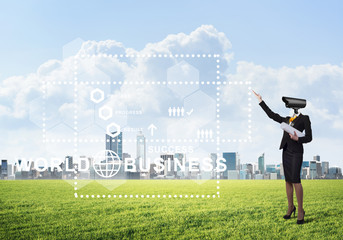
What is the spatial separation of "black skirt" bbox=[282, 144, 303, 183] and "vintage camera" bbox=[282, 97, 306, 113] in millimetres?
777

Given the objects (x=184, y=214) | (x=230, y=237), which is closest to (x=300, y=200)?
(x=230, y=237)

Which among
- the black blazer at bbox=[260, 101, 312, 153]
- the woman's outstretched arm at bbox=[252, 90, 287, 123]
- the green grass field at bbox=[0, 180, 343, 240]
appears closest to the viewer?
the green grass field at bbox=[0, 180, 343, 240]

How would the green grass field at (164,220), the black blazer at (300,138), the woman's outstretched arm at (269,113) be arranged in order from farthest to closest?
the woman's outstretched arm at (269,113) < the black blazer at (300,138) < the green grass field at (164,220)

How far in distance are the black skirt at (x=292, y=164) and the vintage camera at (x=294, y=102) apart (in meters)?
0.78

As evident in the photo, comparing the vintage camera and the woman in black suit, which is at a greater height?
the vintage camera

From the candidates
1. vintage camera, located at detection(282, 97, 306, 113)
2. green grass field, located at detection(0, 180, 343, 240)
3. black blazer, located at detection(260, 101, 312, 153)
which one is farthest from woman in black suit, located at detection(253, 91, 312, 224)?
green grass field, located at detection(0, 180, 343, 240)

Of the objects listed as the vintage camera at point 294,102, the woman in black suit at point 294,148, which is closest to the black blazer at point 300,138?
the woman in black suit at point 294,148

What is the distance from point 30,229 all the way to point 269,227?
4.51m

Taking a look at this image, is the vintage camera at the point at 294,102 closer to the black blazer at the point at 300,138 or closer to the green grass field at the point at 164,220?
the black blazer at the point at 300,138

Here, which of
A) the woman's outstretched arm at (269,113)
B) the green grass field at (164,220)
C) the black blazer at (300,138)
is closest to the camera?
the green grass field at (164,220)

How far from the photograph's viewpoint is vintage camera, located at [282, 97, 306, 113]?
641 cm

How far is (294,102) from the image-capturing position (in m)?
6.44

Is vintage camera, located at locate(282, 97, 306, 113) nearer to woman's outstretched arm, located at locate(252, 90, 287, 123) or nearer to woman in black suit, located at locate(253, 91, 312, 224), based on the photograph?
woman in black suit, located at locate(253, 91, 312, 224)

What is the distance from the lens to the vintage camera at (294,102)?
6410 mm
